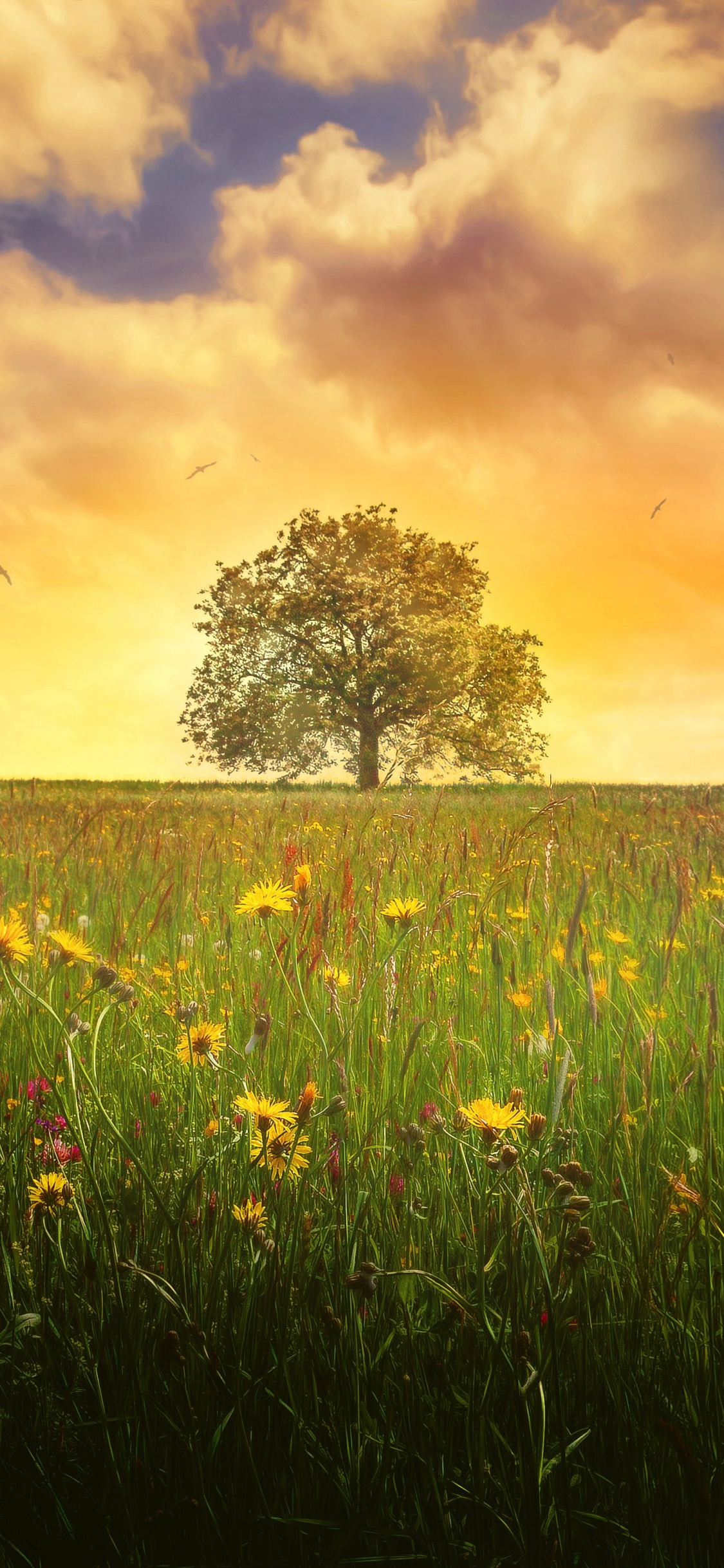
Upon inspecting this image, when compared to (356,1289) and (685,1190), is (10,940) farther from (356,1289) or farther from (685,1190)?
(685,1190)

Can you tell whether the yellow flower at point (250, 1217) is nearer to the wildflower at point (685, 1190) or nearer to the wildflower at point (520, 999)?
the wildflower at point (685, 1190)

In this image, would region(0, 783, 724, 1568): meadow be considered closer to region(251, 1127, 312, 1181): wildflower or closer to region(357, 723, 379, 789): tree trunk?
region(251, 1127, 312, 1181): wildflower

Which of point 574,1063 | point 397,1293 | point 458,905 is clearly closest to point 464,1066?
point 574,1063

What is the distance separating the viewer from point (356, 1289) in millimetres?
1140

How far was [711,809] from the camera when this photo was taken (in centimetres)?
1084

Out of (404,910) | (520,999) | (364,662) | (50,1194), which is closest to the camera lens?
(50,1194)

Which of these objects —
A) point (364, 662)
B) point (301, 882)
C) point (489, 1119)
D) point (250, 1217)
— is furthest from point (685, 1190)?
point (364, 662)

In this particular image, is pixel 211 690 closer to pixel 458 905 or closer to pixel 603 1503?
pixel 458 905

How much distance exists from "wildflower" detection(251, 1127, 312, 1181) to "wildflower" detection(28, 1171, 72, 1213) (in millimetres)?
321

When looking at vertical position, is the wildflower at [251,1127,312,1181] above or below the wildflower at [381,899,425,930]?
below

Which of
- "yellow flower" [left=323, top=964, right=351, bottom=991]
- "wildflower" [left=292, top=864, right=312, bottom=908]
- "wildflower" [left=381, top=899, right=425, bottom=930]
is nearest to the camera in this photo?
"wildflower" [left=381, top=899, right=425, bottom=930]

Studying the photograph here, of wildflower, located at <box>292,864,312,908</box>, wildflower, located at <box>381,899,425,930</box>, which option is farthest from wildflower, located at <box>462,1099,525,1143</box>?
wildflower, located at <box>292,864,312,908</box>

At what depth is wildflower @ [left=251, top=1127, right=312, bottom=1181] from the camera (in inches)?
55.6

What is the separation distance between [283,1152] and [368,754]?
27600 millimetres
